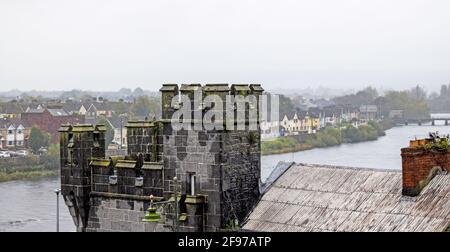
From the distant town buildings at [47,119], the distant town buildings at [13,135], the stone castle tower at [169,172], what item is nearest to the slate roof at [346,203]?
the stone castle tower at [169,172]

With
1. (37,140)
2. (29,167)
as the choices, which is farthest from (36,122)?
(29,167)

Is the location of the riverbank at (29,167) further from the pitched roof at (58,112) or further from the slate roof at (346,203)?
the slate roof at (346,203)

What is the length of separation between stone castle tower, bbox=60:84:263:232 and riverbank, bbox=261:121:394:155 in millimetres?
54566

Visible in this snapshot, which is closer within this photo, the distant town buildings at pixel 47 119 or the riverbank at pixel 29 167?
the riverbank at pixel 29 167

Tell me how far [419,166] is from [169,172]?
13.3ft

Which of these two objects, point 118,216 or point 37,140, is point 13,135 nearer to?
point 37,140

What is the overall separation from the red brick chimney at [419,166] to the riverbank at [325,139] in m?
56.9

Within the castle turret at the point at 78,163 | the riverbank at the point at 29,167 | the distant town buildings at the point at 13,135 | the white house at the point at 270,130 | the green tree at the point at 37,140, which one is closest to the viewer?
the castle turret at the point at 78,163

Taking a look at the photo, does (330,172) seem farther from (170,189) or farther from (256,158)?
(170,189)

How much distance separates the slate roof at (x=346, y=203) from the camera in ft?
40.5

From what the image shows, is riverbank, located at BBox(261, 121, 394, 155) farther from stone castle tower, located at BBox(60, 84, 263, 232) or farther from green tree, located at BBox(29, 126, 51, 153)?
stone castle tower, located at BBox(60, 84, 263, 232)
